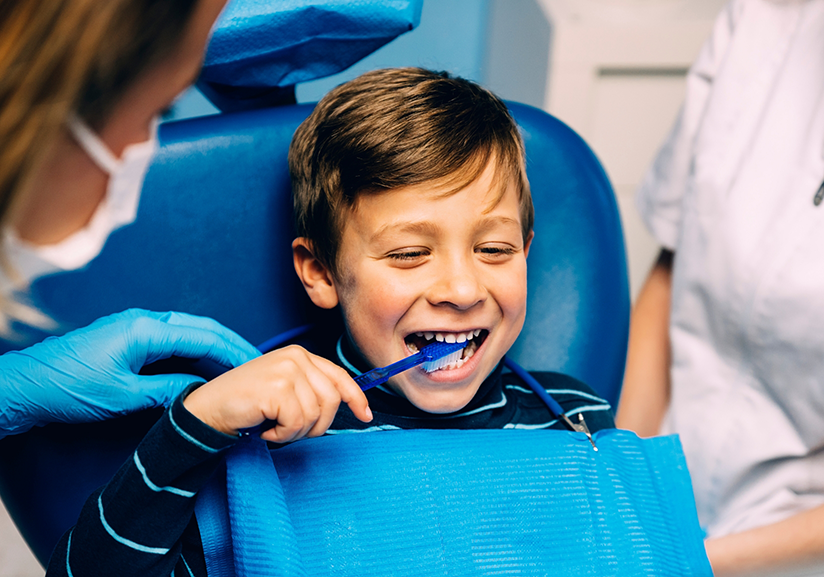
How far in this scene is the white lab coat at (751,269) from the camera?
925mm

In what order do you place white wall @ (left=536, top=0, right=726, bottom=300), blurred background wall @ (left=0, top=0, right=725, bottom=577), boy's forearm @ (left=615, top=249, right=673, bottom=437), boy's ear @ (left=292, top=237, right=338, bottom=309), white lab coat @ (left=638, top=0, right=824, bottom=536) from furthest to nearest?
1. white wall @ (left=536, top=0, right=726, bottom=300)
2. blurred background wall @ (left=0, top=0, right=725, bottom=577)
3. boy's forearm @ (left=615, top=249, right=673, bottom=437)
4. white lab coat @ (left=638, top=0, right=824, bottom=536)
5. boy's ear @ (left=292, top=237, right=338, bottom=309)

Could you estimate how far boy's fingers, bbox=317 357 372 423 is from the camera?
2.04 feet

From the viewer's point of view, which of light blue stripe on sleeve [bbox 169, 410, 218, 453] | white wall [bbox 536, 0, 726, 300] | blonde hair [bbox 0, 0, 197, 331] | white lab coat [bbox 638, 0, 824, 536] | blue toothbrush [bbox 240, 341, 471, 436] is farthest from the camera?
white wall [bbox 536, 0, 726, 300]

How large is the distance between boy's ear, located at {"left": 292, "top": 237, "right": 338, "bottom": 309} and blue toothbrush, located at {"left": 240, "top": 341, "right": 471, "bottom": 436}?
13 centimetres

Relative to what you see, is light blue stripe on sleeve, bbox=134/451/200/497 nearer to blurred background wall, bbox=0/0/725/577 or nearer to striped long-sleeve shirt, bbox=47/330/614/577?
striped long-sleeve shirt, bbox=47/330/614/577

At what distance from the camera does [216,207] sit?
2.77 ft

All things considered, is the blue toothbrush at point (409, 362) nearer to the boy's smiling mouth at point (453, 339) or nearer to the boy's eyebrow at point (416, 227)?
the boy's smiling mouth at point (453, 339)

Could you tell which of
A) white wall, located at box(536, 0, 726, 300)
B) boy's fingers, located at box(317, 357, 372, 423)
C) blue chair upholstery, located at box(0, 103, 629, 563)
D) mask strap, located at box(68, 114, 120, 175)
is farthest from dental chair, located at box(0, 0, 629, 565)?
white wall, located at box(536, 0, 726, 300)

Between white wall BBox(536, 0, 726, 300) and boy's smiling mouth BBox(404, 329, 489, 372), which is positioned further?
white wall BBox(536, 0, 726, 300)

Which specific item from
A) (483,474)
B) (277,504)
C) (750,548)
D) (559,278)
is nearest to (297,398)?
(277,504)

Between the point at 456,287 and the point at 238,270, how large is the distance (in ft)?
0.97

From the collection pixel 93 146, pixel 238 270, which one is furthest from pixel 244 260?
pixel 93 146

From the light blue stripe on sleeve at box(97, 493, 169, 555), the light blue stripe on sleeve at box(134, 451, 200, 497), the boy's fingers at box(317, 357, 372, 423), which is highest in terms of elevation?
the boy's fingers at box(317, 357, 372, 423)

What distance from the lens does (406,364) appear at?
0.69m
